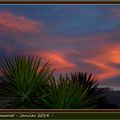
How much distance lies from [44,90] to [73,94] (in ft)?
1.94

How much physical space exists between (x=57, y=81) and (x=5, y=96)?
1.13 metres

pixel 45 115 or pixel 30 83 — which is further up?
pixel 30 83

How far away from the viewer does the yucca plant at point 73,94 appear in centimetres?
714

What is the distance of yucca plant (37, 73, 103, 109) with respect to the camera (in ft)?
23.4

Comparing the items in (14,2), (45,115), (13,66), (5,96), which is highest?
(14,2)

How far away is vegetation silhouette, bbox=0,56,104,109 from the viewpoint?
23.4 ft

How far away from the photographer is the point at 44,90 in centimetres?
729

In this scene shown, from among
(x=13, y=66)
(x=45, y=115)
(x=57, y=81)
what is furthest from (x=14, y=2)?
(x=45, y=115)

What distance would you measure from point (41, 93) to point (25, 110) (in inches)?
18.9

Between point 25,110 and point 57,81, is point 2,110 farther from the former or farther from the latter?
point 57,81

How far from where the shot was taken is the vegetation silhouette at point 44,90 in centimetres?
714

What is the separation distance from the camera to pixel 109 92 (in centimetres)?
712

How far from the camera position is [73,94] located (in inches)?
285

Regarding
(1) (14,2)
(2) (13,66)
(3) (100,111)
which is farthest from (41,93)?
(1) (14,2)
